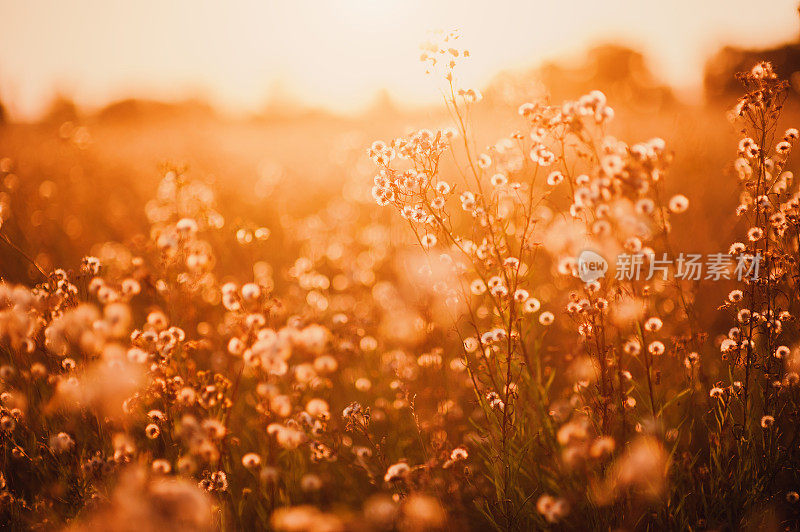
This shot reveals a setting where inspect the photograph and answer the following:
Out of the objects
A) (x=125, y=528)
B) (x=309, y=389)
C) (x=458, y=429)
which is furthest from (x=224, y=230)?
(x=125, y=528)

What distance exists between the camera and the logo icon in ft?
9.11

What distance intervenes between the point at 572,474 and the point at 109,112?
6301 cm

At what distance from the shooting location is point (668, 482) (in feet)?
9.41

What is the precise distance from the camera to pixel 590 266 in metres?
2.90

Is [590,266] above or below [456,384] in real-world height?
above

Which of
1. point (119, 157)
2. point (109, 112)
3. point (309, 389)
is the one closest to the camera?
point (309, 389)

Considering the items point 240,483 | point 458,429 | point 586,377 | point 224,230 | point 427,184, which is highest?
point 224,230

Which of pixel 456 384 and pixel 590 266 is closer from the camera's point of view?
pixel 590 266

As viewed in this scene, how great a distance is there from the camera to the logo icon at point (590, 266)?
2775mm

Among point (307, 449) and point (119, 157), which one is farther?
point (119, 157)

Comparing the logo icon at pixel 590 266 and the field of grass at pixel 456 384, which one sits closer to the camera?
the field of grass at pixel 456 384

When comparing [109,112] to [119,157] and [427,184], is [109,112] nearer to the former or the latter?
[119,157]

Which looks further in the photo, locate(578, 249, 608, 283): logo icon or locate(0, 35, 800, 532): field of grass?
locate(578, 249, 608, 283): logo icon

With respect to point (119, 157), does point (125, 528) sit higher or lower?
lower
